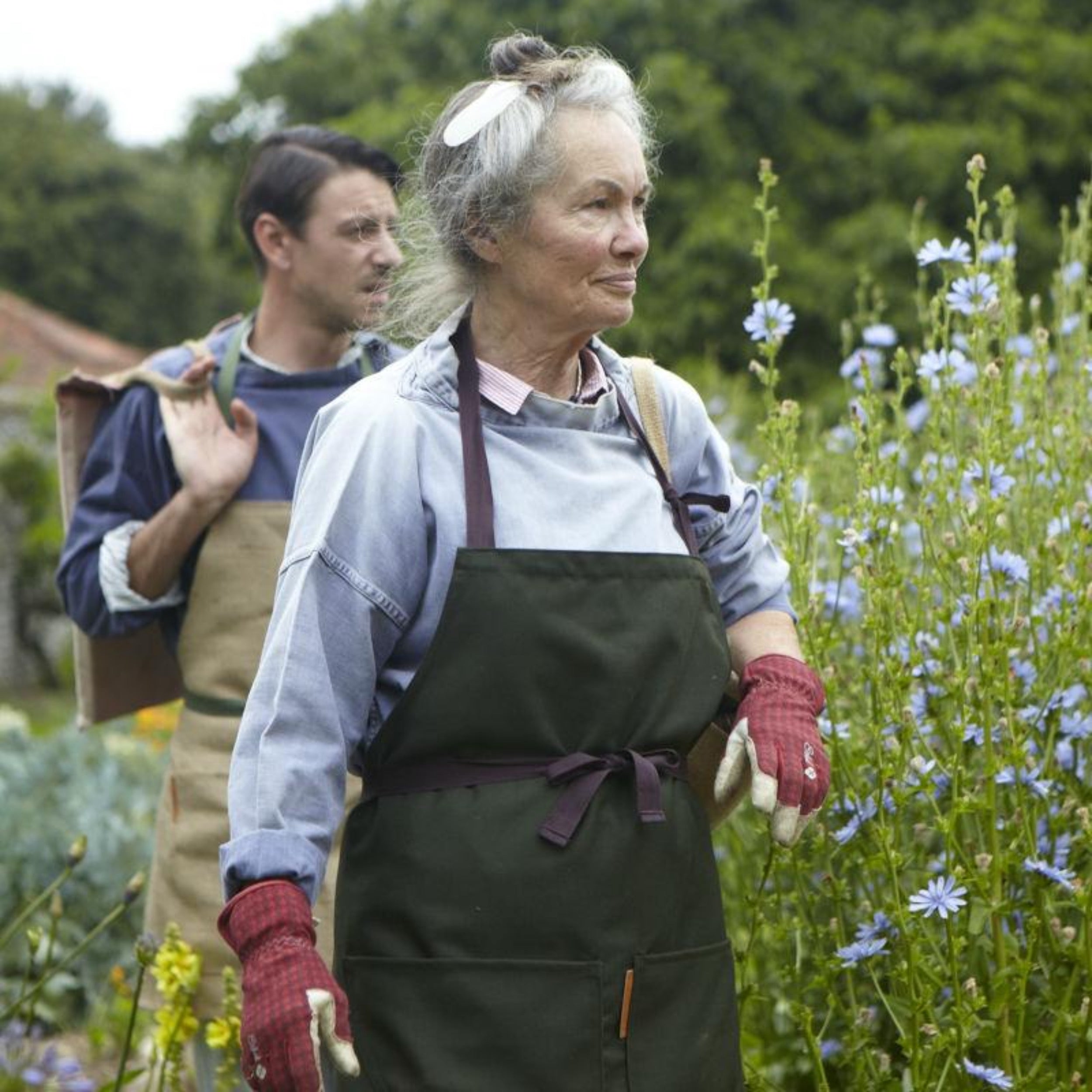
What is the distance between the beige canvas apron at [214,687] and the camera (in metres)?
2.97

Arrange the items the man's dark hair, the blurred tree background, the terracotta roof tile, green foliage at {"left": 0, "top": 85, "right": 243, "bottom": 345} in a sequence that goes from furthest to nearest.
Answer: green foliage at {"left": 0, "top": 85, "right": 243, "bottom": 345}, the terracotta roof tile, the blurred tree background, the man's dark hair

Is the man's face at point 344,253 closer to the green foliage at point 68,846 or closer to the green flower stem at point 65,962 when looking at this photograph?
the green flower stem at point 65,962

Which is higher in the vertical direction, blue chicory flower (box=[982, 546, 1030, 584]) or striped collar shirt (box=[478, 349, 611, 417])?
striped collar shirt (box=[478, 349, 611, 417])

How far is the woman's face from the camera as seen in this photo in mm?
2086

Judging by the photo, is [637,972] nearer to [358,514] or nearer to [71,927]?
[358,514]

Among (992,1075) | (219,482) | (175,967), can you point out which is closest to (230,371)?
(219,482)

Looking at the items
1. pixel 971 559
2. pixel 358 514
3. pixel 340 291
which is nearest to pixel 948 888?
pixel 971 559

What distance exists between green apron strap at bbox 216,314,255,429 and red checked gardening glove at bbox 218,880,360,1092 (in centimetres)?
136

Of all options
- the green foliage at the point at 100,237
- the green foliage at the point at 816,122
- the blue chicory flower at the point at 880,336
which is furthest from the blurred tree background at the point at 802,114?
the green foliage at the point at 100,237

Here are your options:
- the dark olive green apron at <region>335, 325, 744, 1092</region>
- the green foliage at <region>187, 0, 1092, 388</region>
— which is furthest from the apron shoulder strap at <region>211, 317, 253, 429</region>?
the green foliage at <region>187, 0, 1092, 388</region>

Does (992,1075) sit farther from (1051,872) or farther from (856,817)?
(856,817)

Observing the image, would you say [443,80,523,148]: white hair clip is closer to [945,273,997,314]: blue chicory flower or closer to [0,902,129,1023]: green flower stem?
[945,273,997,314]: blue chicory flower

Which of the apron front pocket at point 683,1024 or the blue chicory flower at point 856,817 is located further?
the blue chicory flower at point 856,817

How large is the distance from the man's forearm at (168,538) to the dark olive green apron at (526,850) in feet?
3.24
